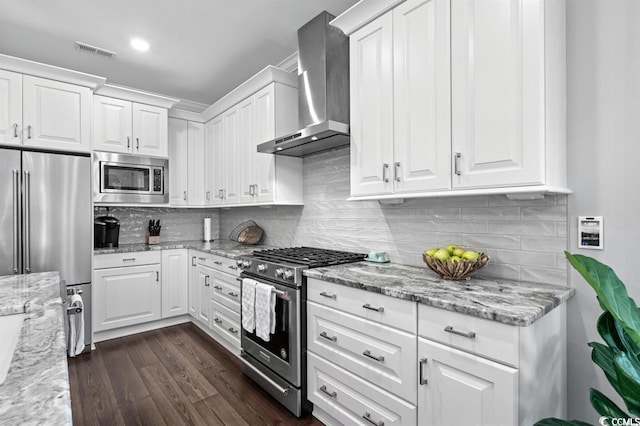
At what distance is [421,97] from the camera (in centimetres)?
186

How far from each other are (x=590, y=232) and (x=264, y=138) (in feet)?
8.22

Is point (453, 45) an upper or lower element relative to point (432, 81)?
upper

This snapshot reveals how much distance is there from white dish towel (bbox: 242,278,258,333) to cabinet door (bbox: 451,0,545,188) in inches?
62.1

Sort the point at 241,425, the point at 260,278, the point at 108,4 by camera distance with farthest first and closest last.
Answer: the point at 260,278, the point at 108,4, the point at 241,425

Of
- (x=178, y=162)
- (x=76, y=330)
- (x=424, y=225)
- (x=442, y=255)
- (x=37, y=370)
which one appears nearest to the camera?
(x=37, y=370)

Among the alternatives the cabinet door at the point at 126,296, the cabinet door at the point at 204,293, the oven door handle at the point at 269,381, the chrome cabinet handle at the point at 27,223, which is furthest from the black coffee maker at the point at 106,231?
the oven door handle at the point at 269,381

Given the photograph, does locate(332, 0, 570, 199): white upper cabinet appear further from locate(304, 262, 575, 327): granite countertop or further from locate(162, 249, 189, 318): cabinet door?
locate(162, 249, 189, 318): cabinet door

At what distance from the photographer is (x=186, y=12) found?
2.41m

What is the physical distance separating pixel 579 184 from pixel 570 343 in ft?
2.50

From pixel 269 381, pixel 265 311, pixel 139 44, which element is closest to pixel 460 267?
pixel 265 311

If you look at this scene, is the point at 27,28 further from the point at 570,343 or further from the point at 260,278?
the point at 570,343

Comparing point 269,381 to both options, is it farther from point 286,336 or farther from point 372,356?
point 372,356

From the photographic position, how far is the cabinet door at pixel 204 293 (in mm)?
3463

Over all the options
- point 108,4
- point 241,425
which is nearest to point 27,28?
point 108,4
